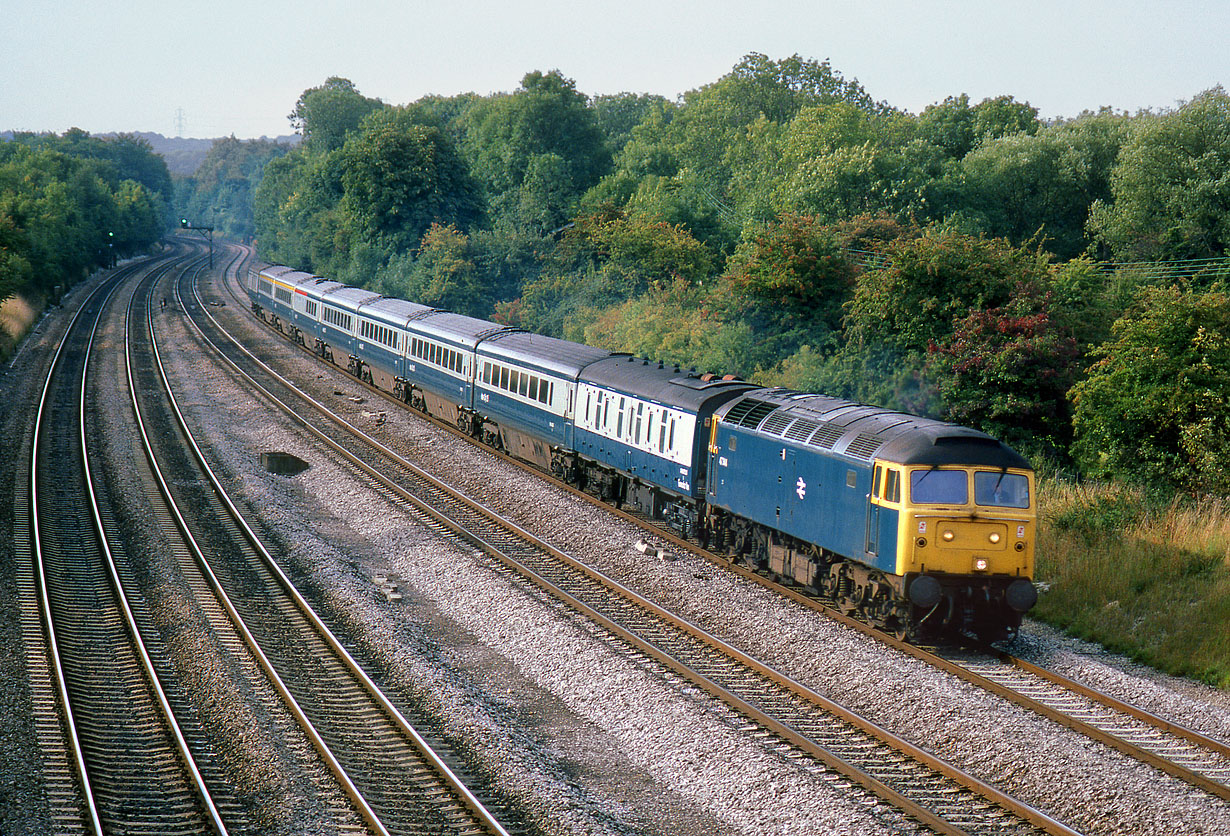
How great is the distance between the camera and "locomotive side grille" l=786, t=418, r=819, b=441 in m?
17.2

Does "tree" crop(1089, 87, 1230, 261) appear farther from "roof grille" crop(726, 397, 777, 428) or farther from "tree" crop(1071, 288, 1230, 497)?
"roof grille" crop(726, 397, 777, 428)

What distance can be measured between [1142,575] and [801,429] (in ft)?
20.2

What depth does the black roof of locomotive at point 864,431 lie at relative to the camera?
15000mm

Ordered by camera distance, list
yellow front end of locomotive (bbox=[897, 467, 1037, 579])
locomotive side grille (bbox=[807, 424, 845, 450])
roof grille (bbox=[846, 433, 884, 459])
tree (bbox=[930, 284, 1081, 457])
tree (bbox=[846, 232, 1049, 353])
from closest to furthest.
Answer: yellow front end of locomotive (bbox=[897, 467, 1037, 579]) < roof grille (bbox=[846, 433, 884, 459]) < locomotive side grille (bbox=[807, 424, 845, 450]) < tree (bbox=[930, 284, 1081, 457]) < tree (bbox=[846, 232, 1049, 353])

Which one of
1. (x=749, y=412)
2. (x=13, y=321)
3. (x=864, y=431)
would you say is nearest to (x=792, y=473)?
(x=864, y=431)

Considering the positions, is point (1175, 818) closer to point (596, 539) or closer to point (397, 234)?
point (596, 539)

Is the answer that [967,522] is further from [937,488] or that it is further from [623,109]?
[623,109]

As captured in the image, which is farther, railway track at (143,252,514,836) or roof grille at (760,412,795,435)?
roof grille at (760,412,795,435)

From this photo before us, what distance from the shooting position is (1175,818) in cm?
1035

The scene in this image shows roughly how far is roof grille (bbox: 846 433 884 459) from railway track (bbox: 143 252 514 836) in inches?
298

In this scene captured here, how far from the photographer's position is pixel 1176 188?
119ft

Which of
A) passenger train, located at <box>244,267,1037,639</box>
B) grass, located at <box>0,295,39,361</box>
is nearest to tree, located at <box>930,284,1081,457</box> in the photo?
passenger train, located at <box>244,267,1037,639</box>

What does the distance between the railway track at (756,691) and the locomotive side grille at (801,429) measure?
12.0 feet

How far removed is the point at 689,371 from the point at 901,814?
46.2ft
